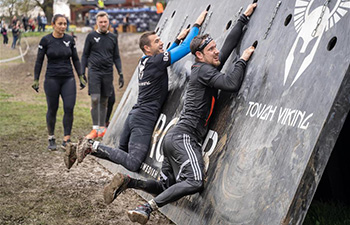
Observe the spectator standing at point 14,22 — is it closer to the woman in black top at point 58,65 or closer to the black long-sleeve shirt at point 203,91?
the woman in black top at point 58,65

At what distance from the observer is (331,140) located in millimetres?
3486

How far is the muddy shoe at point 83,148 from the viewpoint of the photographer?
5.53 meters

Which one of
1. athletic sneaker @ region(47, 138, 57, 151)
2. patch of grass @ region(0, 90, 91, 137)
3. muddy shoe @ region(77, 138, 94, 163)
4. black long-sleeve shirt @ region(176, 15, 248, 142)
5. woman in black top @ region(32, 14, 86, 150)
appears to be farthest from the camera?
patch of grass @ region(0, 90, 91, 137)

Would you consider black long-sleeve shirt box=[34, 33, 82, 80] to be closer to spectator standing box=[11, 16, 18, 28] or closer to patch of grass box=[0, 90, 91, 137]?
patch of grass box=[0, 90, 91, 137]

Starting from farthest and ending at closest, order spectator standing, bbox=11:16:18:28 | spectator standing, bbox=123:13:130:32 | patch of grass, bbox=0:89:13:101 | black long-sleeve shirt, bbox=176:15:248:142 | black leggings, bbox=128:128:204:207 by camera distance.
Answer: spectator standing, bbox=123:13:130:32, spectator standing, bbox=11:16:18:28, patch of grass, bbox=0:89:13:101, black long-sleeve shirt, bbox=176:15:248:142, black leggings, bbox=128:128:204:207

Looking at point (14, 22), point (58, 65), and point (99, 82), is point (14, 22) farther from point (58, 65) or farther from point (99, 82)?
point (58, 65)

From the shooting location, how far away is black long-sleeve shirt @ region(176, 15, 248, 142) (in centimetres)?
460

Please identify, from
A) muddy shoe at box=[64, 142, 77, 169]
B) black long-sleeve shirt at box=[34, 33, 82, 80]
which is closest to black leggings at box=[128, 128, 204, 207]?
muddy shoe at box=[64, 142, 77, 169]

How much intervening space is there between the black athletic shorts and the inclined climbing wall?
387 centimetres

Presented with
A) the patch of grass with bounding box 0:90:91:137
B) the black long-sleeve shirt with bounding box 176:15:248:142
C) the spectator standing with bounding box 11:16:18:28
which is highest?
the spectator standing with bounding box 11:16:18:28

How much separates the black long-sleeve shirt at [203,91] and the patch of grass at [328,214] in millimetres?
1476

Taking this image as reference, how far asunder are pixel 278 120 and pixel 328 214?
1.65 metres

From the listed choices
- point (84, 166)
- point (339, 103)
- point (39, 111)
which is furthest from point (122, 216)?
point (39, 111)

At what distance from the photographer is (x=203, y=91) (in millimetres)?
4738
